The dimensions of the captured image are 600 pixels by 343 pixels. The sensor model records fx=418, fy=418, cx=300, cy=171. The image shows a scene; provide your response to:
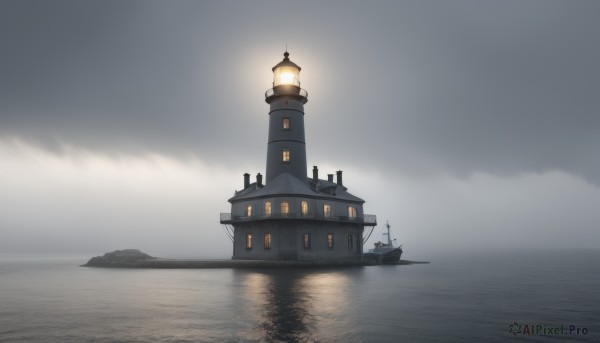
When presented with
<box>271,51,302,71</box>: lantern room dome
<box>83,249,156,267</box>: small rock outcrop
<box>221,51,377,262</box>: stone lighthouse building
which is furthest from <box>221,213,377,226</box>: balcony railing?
<box>271,51,302,71</box>: lantern room dome

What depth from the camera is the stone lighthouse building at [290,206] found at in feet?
140

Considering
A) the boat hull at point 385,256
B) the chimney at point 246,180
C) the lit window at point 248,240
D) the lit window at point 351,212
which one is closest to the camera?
the lit window at point 248,240

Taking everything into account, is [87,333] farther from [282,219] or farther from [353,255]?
[353,255]

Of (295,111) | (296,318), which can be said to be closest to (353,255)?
(295,111)

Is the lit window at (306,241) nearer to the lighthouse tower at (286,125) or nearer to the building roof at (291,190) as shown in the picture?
the building roof at (291,190)

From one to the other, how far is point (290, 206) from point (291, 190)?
163 centimetres

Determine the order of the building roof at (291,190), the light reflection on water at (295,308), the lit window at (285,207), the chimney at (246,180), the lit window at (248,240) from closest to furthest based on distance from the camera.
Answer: the light reflection on water at (295,308) → the lit window at (285,207) → the building roof at (291,190) → the lit window at (248,240) → the chimney at (246,180)

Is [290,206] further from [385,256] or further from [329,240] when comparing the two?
[385,256]

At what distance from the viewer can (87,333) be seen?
1410 cm

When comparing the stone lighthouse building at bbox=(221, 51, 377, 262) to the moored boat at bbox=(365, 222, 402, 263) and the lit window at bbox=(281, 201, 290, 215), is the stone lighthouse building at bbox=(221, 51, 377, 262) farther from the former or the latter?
the moored boat at bbox=(365, 222, 402, 263)

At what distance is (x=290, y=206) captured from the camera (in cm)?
4250

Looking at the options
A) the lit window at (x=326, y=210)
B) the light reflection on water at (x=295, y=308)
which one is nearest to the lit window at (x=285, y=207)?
the lit window at (x=326, y=210)

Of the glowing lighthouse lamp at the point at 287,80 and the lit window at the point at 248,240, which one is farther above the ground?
the glowing lighthouse lamp at the point at 287,80

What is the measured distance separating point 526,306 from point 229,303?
48.3 ft
